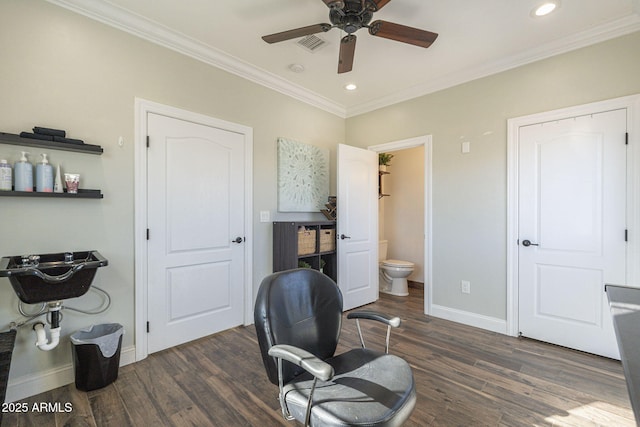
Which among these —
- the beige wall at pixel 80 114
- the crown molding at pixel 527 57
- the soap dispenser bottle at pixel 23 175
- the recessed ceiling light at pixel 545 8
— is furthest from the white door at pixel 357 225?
the soap dispenser bottle at pixel 23 175

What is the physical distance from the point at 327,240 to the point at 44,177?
2601mm

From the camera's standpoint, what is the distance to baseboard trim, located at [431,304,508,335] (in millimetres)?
2999

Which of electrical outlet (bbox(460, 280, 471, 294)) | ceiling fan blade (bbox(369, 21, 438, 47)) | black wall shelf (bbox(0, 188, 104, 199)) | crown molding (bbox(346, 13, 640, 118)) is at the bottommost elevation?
electrical outlet (bbox(460, 280, 471, 294))

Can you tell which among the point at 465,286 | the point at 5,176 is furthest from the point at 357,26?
the point at 465,286

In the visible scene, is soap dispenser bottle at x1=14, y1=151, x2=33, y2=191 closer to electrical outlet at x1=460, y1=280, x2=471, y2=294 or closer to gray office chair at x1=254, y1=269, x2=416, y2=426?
gray office chair at x1=254, y1=269, x2=416, y2=426

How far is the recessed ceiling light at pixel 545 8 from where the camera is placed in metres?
2.13

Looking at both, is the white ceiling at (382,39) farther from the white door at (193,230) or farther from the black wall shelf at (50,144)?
the black wall shelf at (50,144)

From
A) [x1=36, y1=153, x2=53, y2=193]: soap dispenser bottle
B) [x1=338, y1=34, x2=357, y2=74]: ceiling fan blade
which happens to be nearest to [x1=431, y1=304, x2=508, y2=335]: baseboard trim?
[x1=338, y1=34, x2=357, y2=74]: ceiling fan blade

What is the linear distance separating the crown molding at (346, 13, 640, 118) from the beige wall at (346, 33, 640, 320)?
2.2 inches

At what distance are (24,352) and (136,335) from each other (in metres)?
0.65

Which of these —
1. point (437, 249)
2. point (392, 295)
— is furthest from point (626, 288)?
point (392, 295)

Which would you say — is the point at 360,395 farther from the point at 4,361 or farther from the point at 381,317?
the point at 4,361

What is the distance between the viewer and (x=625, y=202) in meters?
2.38

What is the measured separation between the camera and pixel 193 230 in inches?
109
